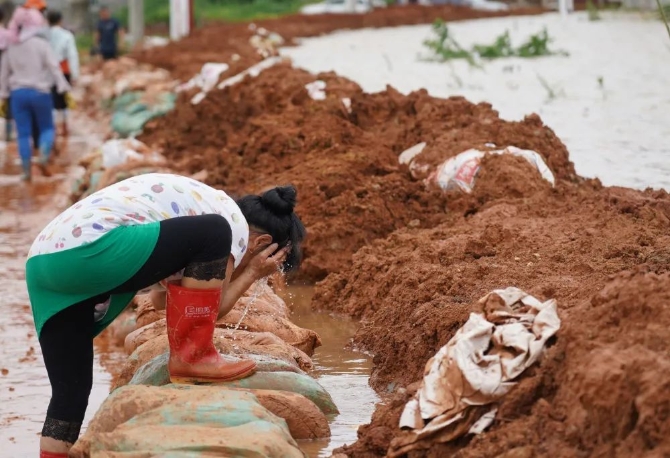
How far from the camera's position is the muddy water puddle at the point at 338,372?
16.2ft

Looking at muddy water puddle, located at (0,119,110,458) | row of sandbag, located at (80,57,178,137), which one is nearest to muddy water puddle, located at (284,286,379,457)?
muddy water puddle, located at (0,119,110,458)

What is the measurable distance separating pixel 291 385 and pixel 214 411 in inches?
33.2

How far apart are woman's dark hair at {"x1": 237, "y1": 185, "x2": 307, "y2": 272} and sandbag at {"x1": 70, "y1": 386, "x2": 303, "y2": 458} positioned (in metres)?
0.67

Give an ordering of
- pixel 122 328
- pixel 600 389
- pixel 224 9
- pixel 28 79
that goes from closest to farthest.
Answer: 1. pixel 600 389
2. pixel 122 328
3. pixel 28 79
4. pixel 224 9

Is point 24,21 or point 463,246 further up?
point 463,246

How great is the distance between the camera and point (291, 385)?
5066 millimetres

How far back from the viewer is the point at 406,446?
4125 mm

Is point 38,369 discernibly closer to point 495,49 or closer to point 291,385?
point 291,385

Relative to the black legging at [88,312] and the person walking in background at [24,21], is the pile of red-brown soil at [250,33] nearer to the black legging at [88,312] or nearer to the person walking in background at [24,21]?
→ the person walking in background at [24,21]

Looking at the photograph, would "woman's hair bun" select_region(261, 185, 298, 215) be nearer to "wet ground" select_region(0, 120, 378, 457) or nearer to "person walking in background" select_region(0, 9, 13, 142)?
"wet ground" select_region(0, 120, 378, 457)

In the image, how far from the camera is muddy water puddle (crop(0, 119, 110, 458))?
5535mm

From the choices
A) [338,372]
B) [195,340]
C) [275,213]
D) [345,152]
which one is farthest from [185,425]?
[345,152]

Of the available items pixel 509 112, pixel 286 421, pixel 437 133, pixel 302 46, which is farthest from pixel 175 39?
pixel 286 421

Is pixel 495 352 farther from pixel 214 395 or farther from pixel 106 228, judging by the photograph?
pixel 106 228
